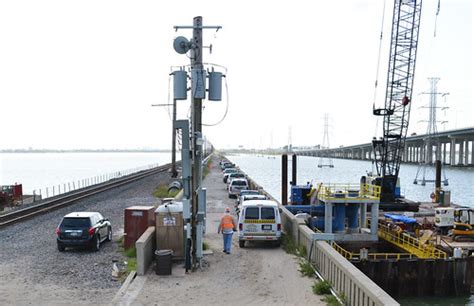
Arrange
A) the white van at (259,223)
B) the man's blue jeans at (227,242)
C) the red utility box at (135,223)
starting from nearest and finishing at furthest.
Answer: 1. the man's blue jeans at (227,242)
2. the red utility box at (135,223)
3. the white van at (259,223)

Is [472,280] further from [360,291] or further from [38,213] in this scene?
[38,213]

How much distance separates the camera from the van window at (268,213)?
56.7 feet

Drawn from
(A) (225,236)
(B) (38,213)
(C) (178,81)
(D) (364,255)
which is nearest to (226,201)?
(B) (38,213)

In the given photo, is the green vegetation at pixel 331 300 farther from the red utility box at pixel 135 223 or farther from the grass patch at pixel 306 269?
the red utility box at pixel 135 223

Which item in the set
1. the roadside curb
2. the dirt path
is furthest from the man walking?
the roadside curb

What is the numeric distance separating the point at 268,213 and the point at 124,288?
6.85 meters

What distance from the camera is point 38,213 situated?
28000 millimetres

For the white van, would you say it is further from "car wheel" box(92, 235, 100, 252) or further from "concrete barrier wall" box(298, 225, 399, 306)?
"car wheel" box(92, 235, 100, 252)

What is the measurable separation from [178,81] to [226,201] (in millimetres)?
22094

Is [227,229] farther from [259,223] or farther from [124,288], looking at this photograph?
[124,288]

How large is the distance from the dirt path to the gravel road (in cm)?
133

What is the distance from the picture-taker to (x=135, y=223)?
16.9m

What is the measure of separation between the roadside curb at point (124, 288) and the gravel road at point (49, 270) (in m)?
0.26

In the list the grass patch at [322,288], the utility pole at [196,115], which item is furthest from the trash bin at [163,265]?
the grass patch at [322,288]
